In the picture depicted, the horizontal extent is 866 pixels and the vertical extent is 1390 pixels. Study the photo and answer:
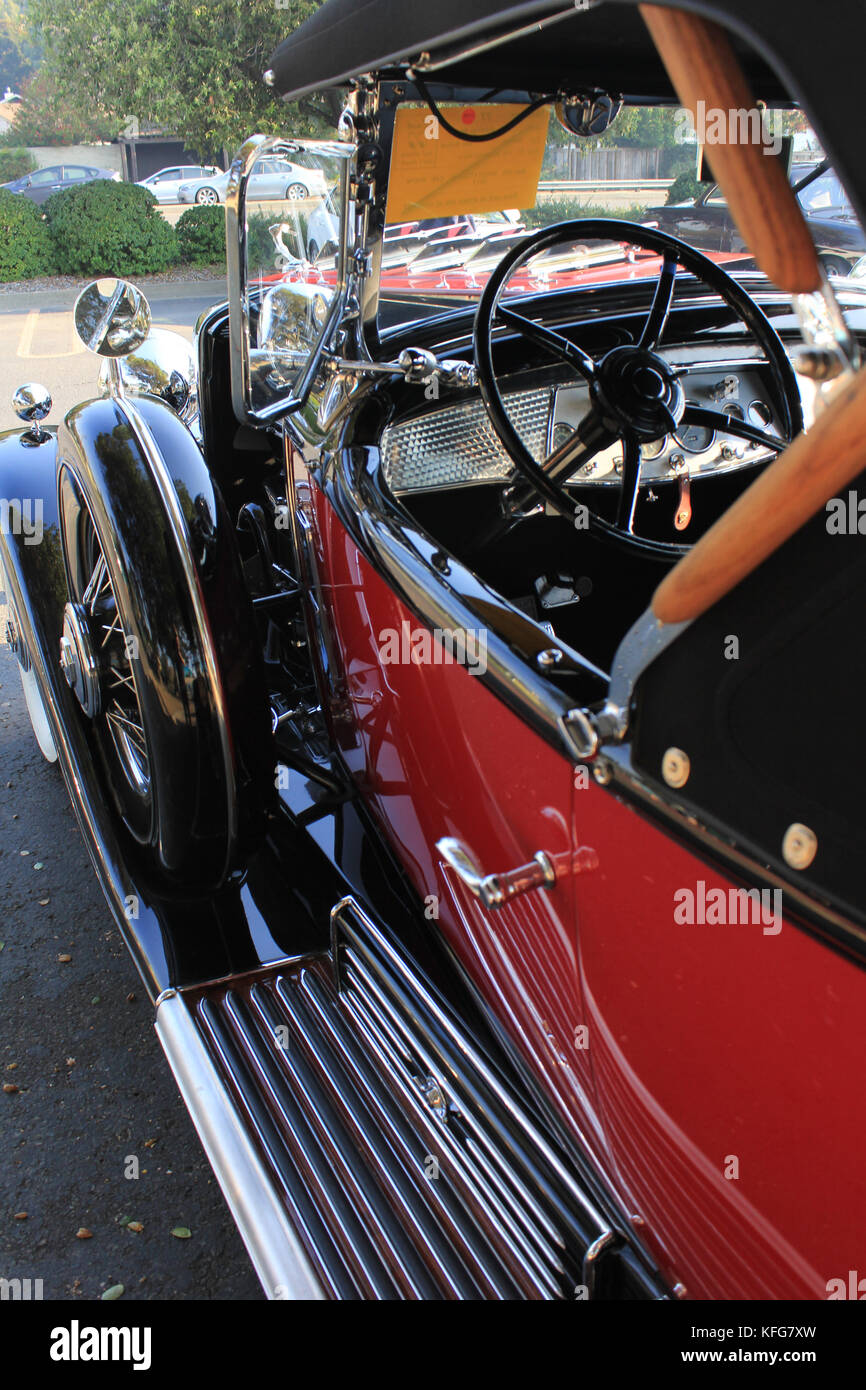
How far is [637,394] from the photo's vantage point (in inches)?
72.9

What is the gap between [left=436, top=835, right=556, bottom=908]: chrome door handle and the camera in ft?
3.98

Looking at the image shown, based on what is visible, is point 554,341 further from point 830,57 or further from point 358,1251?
point 358,1251

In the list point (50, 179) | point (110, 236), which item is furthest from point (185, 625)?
point (50, 179)

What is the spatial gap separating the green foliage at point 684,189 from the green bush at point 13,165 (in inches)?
1182

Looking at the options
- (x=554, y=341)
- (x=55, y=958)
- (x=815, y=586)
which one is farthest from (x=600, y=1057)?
(x=55, y=958)

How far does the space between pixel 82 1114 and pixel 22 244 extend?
14.8 meters

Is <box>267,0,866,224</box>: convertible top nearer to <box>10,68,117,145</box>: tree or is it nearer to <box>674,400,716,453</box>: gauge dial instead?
<box>674,400,716,453</box>: gauge dial

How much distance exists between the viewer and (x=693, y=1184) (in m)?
1.19

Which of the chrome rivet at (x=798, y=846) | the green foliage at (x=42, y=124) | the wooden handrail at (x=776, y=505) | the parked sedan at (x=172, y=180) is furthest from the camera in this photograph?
the green foliage at (x=42, y=124)

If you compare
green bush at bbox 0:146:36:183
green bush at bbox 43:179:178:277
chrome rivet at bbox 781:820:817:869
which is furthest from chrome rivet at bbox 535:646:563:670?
green bush at bbox 0:146:36:183

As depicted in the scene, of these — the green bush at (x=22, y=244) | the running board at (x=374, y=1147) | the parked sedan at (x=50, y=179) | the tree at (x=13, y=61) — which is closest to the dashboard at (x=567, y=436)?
the running board at (x=374, y=1147)

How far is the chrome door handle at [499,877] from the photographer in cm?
121

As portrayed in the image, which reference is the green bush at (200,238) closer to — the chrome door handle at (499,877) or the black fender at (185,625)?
→ the black fender at (185,625)
